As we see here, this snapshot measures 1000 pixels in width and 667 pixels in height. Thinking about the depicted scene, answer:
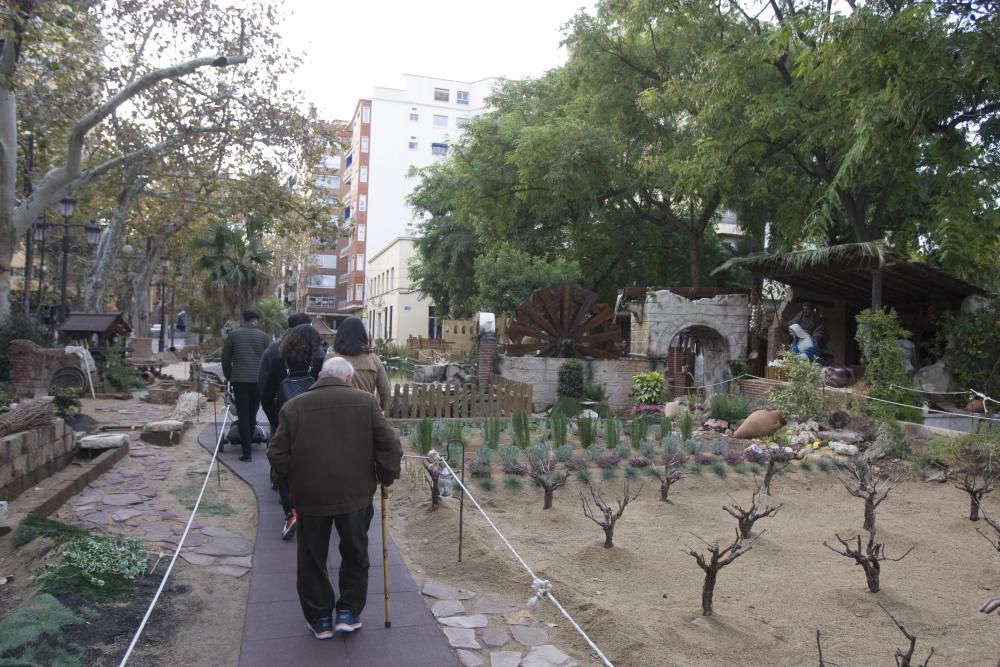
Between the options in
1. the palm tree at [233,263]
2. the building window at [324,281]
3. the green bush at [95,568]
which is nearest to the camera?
the green bush at [95,568]

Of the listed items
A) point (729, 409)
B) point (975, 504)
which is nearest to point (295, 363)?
point (975, 504)

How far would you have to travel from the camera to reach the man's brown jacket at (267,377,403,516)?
3.89m

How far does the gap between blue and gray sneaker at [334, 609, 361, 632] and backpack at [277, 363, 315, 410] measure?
2.12 metres

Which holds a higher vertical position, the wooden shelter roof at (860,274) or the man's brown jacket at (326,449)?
the wooden shelter roof at (860,274)

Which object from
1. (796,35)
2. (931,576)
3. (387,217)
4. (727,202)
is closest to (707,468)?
(931,576)

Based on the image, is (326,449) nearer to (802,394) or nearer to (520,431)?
(520,431)

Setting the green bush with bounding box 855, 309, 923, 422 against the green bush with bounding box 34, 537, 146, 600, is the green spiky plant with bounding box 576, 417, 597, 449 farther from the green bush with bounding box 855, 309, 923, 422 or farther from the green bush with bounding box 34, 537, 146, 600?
the green bush with bounding box 34, 537, 146, 600

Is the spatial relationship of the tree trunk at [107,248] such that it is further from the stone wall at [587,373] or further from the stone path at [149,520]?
the stone path at [149,520]

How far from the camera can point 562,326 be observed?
1769 cm

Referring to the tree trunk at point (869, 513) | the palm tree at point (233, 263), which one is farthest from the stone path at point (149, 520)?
the palm tree at point (233, 263)

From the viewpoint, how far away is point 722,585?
18.0 ft

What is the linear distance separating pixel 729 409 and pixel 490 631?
908cm

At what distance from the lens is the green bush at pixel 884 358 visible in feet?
38.2

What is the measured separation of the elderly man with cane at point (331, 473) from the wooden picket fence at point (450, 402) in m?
8.14
